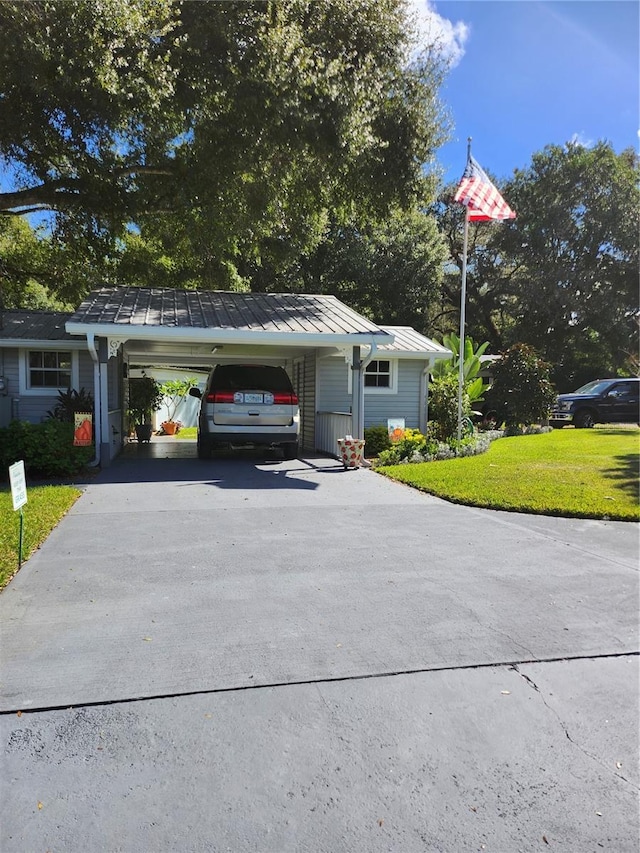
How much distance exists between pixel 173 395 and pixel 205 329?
16004 millimetres

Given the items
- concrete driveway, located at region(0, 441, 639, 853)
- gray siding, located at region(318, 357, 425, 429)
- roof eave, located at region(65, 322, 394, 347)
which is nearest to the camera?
concrete driveway, located at region(0, 441, 639, 853)

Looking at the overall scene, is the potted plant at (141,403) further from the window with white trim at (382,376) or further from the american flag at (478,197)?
the american flag at (478,197)

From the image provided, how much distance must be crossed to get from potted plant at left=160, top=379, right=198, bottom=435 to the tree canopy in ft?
31.3

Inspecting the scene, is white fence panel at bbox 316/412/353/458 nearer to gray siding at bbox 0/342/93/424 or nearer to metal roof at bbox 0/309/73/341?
gray siding at bbox 0/342/93/424

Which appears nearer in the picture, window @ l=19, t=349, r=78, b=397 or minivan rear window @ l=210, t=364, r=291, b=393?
minivan rear window @ l=210, t=364, r=291, b=393

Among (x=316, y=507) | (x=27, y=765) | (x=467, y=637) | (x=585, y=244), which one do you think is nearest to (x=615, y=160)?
(x=585, y=244)

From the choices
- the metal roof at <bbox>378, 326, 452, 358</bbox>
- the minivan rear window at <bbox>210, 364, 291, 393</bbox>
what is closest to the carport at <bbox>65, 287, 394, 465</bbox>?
the minivan rear window at <bbox>210, 364, 291, 393</bbox>

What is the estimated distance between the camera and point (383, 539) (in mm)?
6031

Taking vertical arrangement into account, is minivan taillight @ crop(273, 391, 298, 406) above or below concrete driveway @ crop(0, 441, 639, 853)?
above

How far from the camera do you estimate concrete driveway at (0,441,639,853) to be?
2209mm

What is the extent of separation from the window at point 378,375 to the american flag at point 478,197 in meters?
4.49

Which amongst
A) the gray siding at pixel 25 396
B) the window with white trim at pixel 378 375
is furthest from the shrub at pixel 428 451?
the gray siding at pixel 25 396

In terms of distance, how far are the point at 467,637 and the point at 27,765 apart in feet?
8.35

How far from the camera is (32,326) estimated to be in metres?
13.1
